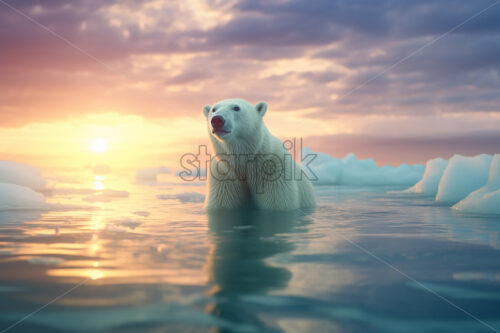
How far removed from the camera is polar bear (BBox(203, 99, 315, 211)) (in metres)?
6.33

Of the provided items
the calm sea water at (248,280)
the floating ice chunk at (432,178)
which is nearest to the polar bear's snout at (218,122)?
the calm sea water at (248,280)

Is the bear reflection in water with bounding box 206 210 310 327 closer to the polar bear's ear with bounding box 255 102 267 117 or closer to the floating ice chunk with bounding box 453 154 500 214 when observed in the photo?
the polar bear's ear with bounding box 255 102 267 117

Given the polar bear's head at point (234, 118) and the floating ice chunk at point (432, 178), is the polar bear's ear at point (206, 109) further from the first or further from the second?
the floating ice chunk at point (432, 178)

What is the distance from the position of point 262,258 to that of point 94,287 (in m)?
1.35

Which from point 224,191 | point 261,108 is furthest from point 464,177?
point 224,191

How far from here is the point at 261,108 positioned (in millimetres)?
6719

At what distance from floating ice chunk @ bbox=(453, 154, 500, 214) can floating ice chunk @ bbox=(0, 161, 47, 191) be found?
1321cm

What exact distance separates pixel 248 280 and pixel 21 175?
13.4m

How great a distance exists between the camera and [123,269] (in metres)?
2.81

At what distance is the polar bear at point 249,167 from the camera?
20.8 feet

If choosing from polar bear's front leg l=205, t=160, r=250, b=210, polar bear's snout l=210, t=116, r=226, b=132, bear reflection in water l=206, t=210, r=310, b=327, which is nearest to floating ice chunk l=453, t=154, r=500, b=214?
bear reflection in water l=206, t=210, r=310, b=327

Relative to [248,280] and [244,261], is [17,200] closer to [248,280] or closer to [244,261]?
[244,261]

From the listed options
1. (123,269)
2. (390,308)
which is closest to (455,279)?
(390,308)

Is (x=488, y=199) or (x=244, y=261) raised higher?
(x=488, y=199)
